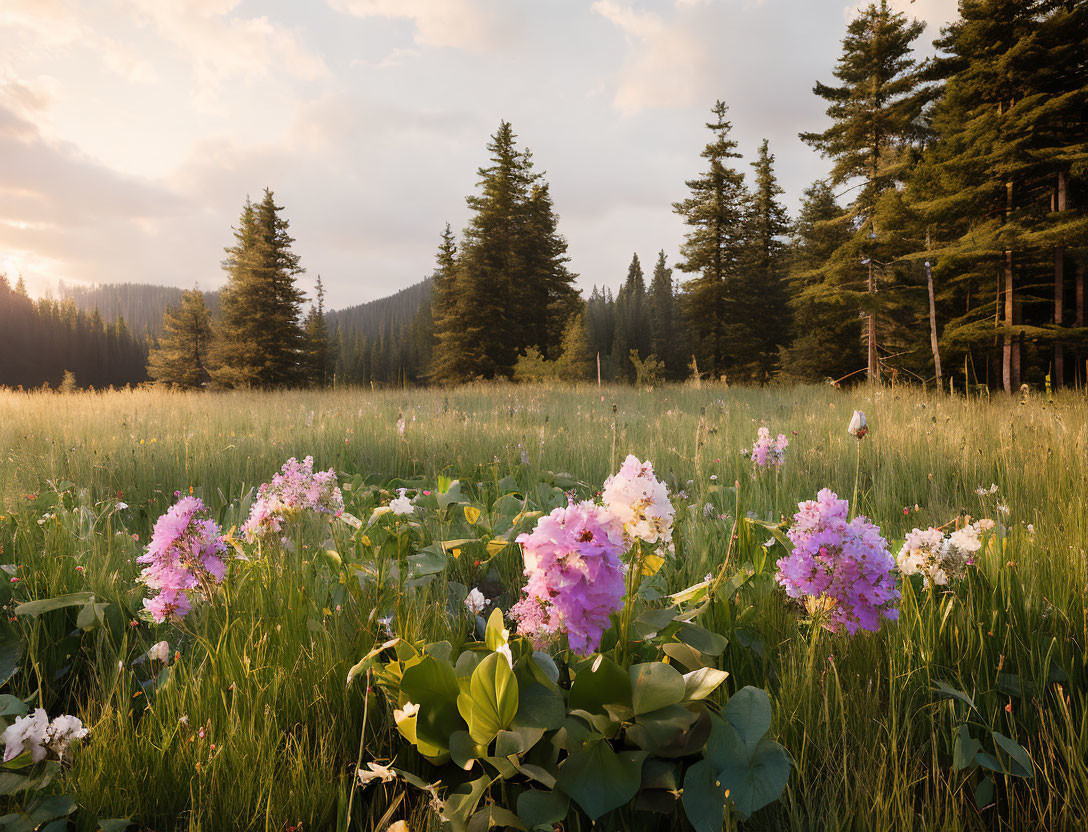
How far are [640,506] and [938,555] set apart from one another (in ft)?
3.84

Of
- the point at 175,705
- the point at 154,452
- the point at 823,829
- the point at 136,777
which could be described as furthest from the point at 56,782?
the point at 154,452

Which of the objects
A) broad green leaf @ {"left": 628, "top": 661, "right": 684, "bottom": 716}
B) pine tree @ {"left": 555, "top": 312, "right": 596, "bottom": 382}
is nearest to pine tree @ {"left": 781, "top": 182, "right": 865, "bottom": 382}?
pine tree @ {"left": 555, "top": 312, "right": 596, "bottom": 382}

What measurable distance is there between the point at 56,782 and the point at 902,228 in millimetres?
19745

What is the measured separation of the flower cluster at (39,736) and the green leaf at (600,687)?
93cm

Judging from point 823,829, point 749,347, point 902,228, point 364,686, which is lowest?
point 823,829

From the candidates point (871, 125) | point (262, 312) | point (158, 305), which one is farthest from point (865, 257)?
point (158, 305)

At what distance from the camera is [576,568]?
955mm

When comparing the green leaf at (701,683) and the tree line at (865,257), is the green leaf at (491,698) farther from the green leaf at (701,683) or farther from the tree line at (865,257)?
the tree line at (865,257)

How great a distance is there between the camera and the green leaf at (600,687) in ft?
3.10

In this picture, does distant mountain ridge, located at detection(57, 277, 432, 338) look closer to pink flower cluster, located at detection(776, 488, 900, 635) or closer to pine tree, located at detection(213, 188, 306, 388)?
pine tree, located at detection(213, 188, 306, 388)

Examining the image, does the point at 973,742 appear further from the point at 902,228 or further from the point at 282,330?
the point at 282,330

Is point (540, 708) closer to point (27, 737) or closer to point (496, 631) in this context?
point (496, 631)

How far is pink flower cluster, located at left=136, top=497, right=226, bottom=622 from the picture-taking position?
144cm

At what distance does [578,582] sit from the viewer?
97 cm
